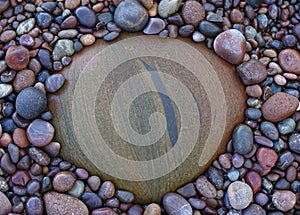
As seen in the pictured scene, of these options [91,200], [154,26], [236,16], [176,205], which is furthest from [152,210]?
[236,16]

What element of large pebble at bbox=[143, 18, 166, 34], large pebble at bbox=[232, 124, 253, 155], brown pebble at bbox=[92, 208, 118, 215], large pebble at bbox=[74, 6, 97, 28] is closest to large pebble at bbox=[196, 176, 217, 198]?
large pebble at bbox=[232, 124, 253, 155]

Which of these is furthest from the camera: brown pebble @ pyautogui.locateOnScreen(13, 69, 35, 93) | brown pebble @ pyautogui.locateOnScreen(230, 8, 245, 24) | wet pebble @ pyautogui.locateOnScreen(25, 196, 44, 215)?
brown pebble @ pyautogui.locateOnScreen(230, 8, 245, 24)

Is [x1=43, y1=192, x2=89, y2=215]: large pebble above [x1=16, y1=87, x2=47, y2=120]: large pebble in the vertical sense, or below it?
below

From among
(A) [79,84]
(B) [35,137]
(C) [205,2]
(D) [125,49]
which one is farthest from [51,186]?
(C) [205,2]

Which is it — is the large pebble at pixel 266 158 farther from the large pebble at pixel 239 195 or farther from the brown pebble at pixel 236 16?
the brown pebble at pixel 236 16

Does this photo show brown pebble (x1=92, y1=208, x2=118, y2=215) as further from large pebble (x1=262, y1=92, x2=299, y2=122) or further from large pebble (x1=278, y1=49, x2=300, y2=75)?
large pebble (x1=278, y1=49, x2=300, y2=75)

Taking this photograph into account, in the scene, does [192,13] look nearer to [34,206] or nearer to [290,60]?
[290,60]

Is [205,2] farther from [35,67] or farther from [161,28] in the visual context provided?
[35,67]
